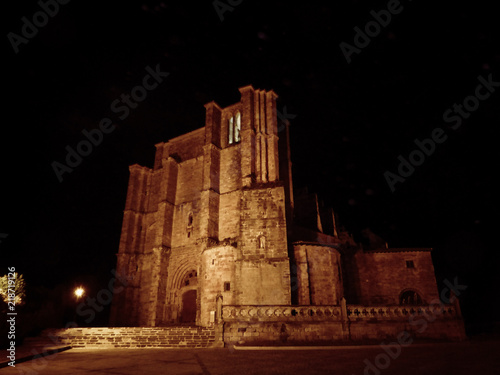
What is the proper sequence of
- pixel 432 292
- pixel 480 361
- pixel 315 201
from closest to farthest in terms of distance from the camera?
1. pixel 480 361
2. pixel 432 292
3. pixel 315 201

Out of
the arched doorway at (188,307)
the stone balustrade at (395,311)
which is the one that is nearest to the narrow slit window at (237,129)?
the arched doorway at (188,307)

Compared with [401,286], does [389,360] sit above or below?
below

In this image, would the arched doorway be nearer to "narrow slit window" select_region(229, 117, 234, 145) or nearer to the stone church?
the stone church

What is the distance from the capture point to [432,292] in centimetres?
2059

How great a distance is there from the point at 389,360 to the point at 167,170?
20752 millimetres

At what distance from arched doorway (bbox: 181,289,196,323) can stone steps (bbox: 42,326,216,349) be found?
23.1 ft

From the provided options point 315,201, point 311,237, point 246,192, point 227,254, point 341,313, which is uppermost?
point 315,201

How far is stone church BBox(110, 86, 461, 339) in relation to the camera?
56.8ft

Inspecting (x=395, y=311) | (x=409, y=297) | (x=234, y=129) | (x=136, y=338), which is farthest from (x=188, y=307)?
(x=409, y=297)

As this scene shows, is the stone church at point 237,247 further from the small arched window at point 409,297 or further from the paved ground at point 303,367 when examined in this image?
the paved ground at point 303,367

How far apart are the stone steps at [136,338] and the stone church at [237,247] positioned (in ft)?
6.67

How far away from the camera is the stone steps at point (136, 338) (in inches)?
513

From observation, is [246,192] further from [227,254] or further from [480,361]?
[480,361]

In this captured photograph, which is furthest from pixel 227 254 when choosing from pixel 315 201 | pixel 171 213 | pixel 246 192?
pixel 315 201
